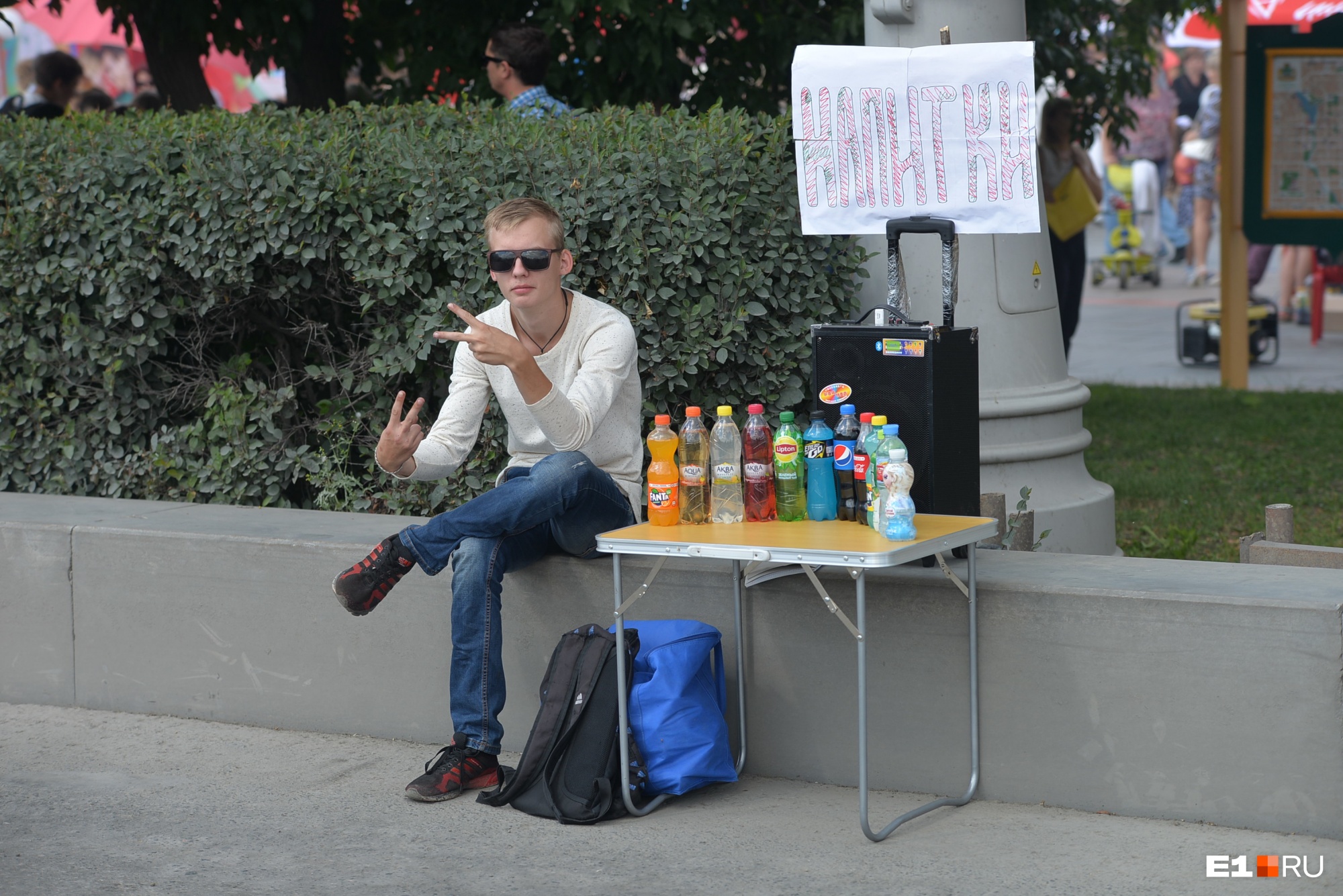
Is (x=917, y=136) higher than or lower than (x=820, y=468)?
higher

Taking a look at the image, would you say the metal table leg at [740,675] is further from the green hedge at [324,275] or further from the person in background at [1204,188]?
the person in background at [1204,188]

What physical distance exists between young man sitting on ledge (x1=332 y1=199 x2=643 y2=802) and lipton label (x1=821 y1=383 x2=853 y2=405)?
583 mm

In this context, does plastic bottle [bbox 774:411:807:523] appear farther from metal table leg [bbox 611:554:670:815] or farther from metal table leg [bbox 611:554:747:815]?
metal table leg [bbox 611:554:670:815]

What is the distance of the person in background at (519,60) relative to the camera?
20.6ft

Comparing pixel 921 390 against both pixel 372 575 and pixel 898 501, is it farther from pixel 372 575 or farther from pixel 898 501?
pixel 372 575

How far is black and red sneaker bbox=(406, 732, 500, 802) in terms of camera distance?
170 inches

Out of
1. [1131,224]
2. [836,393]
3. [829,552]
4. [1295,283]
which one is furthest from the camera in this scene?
[1131,224]

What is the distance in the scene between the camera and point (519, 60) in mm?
6305

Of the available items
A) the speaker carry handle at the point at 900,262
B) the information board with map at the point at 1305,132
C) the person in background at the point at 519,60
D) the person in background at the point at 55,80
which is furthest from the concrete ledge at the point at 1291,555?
the person in background at the point at 55,80

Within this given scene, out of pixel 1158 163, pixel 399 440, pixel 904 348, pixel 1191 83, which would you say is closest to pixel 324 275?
pixel 399 440

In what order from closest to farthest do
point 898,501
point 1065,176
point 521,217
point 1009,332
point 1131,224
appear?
point 898,501
point 521,217
point 1009,332
point 1065,176
point 1131,224

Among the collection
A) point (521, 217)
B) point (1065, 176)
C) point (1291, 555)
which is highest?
point (1065, 176)

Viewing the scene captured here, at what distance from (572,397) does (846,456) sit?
773 millimetres

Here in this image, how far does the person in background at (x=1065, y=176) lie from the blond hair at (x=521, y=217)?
203 inches
